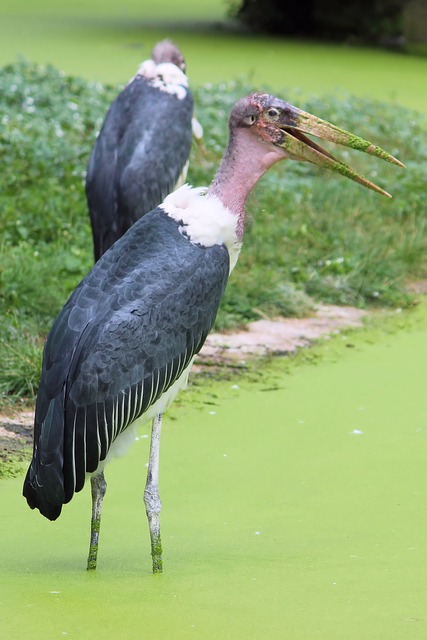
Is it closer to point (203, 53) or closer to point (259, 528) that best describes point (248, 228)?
point (259, 528)

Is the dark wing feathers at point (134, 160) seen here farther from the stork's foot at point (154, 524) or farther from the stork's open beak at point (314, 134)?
the stork's foot at point (154, 524)

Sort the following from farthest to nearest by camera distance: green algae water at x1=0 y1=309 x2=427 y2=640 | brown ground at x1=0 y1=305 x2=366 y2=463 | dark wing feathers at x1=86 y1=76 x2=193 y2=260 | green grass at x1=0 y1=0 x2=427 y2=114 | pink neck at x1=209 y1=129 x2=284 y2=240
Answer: green grass at x1=0 y1=0 x2=427 y2=114
brown ground at x1=0 y1=305 x2=366 y2=463
dark wing feathers at x1=86 y1=76 x2=193 y2=260
pink neck at x1=209 y1=129 x2=284 y2=240
green algae water at x1=0 y1=309 x2=427 y2=640

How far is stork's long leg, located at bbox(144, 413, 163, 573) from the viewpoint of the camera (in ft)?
10.9

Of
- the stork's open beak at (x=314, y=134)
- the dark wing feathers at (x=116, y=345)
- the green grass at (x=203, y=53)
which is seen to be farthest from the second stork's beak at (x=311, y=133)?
the green grass at (x=203, y=53)

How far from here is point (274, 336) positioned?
5.67m

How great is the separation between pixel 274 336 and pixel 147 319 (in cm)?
242

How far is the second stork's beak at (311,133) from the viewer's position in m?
3.54

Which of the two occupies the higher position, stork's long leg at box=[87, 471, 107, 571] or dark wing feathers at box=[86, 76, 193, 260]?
dark wing feathers at box=[86, 76, 193, 260]

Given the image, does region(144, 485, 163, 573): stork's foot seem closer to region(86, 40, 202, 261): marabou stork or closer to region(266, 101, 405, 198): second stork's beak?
region(266, 101, 405, 198): second stork's beak

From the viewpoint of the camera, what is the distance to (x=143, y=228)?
3.42 m

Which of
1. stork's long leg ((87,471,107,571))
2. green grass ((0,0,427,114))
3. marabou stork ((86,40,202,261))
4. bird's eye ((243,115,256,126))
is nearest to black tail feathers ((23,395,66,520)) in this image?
stork's long leg ((87,471,107,571))

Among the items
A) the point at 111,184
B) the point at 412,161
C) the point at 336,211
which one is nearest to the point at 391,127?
the point at 412,161

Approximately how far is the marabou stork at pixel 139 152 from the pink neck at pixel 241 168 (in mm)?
1642

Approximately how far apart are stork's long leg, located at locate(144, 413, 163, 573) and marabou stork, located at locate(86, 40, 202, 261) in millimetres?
1923
